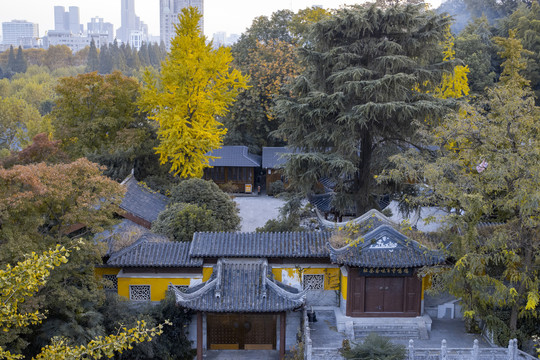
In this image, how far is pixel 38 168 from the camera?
11.3 m

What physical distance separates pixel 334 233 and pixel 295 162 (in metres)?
2.64

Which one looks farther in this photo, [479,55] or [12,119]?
[12,119]

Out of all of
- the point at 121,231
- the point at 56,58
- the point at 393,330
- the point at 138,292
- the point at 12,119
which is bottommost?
the point at 393,330

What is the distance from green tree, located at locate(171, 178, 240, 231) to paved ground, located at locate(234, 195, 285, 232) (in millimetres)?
3444

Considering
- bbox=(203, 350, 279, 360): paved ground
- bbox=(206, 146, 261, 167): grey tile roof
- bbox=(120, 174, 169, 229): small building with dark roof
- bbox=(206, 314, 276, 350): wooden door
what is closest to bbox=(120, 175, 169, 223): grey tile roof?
bbox=(120, 174, 169, 229): small building with dark roof

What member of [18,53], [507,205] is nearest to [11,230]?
[507,205]

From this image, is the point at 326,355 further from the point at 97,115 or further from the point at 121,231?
the point at 97,115

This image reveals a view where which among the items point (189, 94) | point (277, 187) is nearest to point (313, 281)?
point (189, 94)

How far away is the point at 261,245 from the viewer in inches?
541

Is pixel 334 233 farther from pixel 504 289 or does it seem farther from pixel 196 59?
pixel 196 59

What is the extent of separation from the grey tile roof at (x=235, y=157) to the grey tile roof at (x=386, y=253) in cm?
1488

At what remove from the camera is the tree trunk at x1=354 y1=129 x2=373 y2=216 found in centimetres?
1645

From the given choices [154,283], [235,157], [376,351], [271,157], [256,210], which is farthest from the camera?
[271,157]

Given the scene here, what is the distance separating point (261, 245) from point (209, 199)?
4.81 metres
